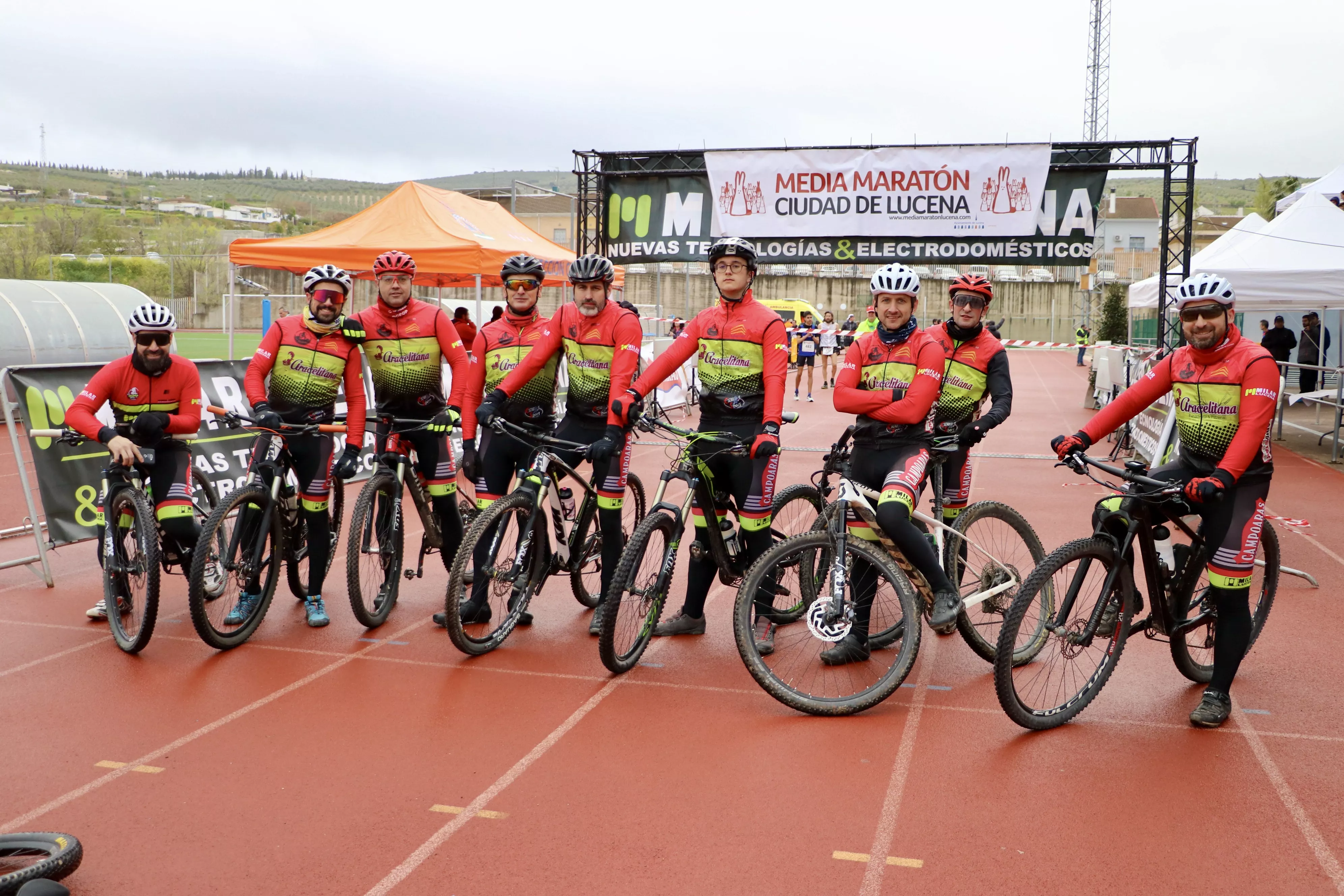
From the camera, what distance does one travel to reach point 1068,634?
182 inches

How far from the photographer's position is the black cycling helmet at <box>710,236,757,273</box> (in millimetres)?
5605

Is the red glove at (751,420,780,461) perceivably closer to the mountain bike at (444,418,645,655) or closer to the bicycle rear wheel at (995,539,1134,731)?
the mountain bike at (444,418,645,655)

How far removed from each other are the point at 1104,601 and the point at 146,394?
205 inches

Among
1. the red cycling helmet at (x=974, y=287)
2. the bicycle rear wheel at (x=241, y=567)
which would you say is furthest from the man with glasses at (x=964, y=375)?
the bicycle rear wheel at (x=241, y=567)

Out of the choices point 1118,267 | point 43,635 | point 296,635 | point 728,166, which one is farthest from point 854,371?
point 1118,267

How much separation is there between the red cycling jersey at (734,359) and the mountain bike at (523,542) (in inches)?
27.1

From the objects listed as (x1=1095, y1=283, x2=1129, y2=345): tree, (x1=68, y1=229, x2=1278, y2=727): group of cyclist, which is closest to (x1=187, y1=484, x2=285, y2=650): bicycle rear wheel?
(x1=68, y1=229, x2=1278, y2=727): group of cyclist

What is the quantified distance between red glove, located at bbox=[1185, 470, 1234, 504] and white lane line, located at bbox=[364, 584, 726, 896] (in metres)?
2.76

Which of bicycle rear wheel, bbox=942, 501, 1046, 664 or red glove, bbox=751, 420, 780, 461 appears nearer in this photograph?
red glove, bbox=751, 420, 780, 461

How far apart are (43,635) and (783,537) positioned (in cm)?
429

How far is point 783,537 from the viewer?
6.14 m

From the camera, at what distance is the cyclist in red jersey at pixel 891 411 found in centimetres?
502

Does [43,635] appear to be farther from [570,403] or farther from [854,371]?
[854,371]

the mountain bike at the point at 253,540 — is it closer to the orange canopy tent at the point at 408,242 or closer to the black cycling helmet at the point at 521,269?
the black cycling helmet at the point at 521,269
